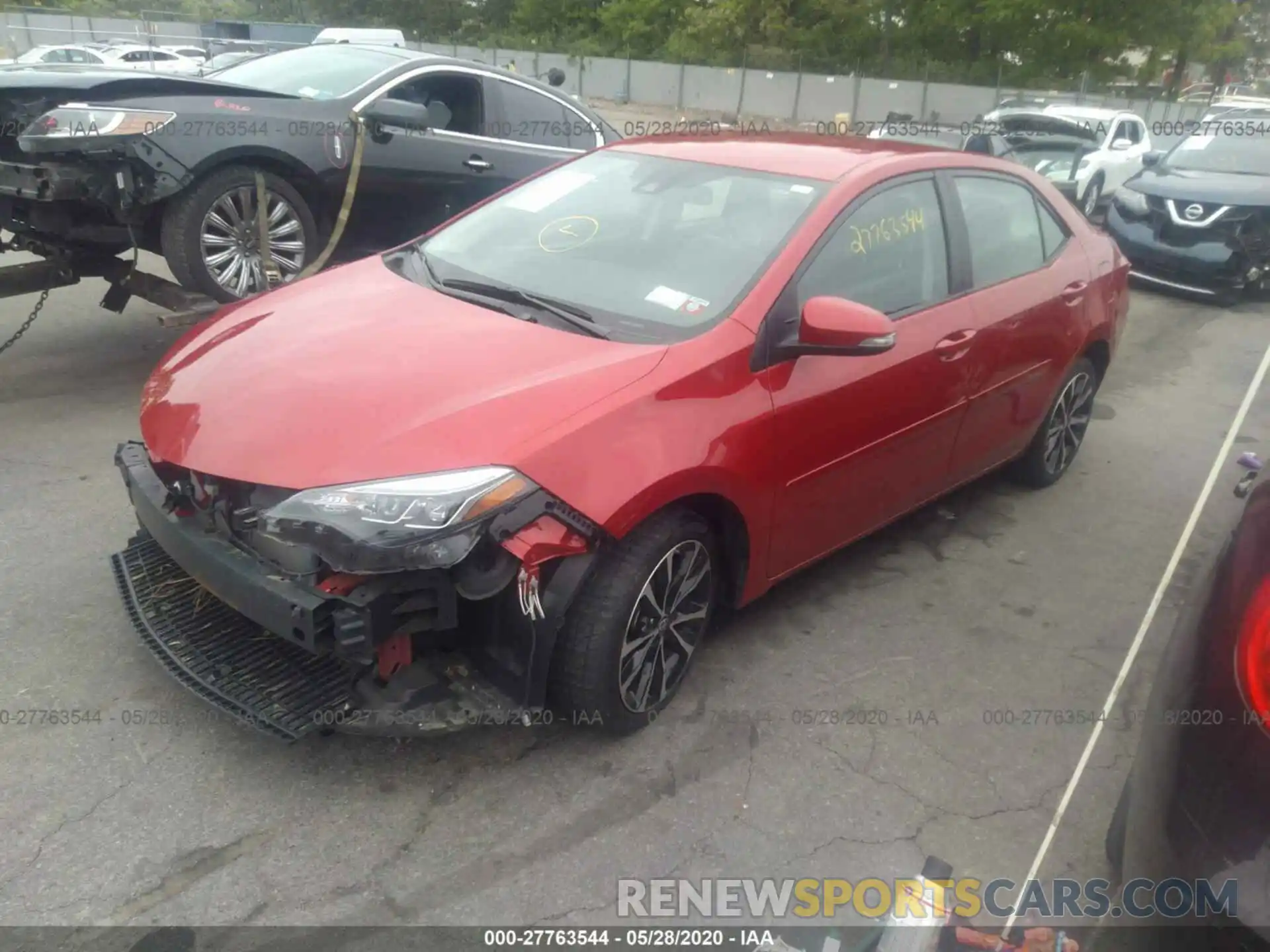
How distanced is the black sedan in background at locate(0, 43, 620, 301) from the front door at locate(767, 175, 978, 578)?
3.18 metres

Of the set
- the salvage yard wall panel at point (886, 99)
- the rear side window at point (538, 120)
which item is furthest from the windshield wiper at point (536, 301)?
the salvage yard wall panel at point (886, 99)

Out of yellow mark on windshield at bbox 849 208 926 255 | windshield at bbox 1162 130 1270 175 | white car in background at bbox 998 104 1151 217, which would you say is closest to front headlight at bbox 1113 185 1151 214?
windshield at bbox 1162 130 1270 175

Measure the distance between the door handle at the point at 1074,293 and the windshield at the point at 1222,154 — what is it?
24.4 ft

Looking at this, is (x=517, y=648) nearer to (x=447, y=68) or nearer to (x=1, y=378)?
(x=1, y=378)

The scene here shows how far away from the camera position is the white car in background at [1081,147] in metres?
13.8

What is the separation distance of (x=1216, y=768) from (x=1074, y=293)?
11.5ft

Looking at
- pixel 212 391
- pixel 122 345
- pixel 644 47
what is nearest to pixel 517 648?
pixel 212 391

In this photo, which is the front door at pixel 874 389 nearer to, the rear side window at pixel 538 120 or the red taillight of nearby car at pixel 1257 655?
the red taillight of nearby car at pixel 1257 655

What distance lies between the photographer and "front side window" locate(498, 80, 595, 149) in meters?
7.01

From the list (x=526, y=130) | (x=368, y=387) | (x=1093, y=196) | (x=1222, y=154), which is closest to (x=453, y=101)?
(x=526, y=130)

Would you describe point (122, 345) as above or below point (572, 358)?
below

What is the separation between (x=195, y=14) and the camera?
5525 centimetres

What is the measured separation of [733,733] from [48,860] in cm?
188

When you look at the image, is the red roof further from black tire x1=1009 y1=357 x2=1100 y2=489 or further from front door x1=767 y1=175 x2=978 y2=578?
black tire x1=1009 y1=357 x2=1100 y2=489
